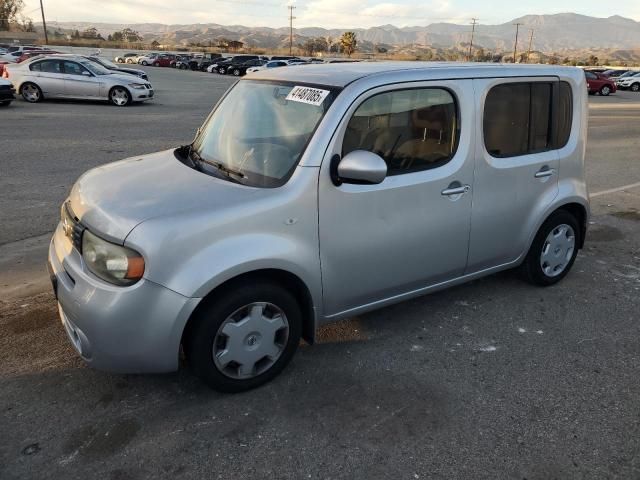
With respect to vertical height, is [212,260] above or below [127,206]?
below

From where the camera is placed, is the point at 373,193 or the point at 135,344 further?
the point at 373,193

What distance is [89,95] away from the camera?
1745 cm

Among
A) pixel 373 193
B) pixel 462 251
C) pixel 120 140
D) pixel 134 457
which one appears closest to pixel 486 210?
pixel 462 251

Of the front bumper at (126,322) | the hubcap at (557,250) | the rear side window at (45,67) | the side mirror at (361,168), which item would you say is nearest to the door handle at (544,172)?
the hubcap at (557,250)

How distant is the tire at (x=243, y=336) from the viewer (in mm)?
2807

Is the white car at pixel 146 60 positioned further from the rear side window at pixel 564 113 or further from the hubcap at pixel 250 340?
the hubcap at pixel 250 340

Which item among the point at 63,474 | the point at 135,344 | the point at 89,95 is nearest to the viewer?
the point at 63,474

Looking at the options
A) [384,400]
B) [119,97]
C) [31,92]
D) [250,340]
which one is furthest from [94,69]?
[384,400]

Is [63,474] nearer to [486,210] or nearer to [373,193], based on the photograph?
[373,193]

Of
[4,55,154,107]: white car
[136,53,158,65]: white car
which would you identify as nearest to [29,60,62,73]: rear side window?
[4,55,154,107]: white car

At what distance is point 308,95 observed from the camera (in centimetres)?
325

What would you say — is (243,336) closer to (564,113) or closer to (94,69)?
(564,113)

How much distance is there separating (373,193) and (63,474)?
213 centimetres

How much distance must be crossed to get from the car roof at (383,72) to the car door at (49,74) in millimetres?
15808
